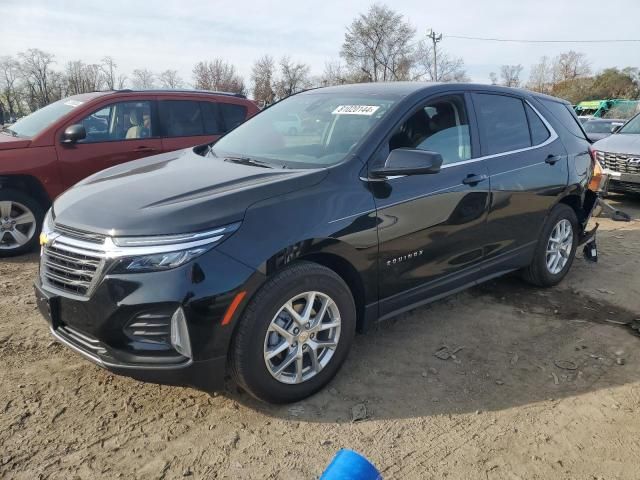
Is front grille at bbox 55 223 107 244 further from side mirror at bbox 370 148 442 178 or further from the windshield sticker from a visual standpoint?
the windshield sticker

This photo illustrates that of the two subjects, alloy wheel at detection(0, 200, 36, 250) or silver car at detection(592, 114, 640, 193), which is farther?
silver car at detection(592, 114, 640, 193)

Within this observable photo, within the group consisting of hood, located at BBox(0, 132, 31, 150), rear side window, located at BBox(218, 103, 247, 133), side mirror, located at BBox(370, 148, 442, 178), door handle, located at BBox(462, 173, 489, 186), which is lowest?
door handle, located at BBox(462, 173, 489, 186)

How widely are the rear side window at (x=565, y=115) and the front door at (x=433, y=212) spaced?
1.39 m

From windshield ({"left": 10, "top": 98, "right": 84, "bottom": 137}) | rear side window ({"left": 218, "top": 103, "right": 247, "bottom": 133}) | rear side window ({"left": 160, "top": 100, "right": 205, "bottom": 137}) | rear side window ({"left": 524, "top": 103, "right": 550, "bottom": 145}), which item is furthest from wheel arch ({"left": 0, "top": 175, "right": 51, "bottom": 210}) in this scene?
rear side window ({"left": 524, "top": 103, "right": 550, "bottom": 145})

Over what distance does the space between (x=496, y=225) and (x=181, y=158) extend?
7.74 ft

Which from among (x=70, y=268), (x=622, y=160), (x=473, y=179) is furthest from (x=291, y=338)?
(x=622, y=160)

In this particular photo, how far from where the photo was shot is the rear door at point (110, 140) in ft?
19.0

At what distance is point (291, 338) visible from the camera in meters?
2.69

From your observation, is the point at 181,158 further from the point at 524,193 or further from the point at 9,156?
the point at 9,156

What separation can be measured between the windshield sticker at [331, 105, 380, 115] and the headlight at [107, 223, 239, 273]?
5.00 ft

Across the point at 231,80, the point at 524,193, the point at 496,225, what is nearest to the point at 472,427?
the point at 496,225

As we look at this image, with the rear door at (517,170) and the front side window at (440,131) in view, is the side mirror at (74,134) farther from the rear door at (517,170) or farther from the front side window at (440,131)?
the rear door at (517,170)

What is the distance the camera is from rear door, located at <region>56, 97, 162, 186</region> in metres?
5.80

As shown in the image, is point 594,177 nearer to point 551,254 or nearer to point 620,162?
point 551,254
